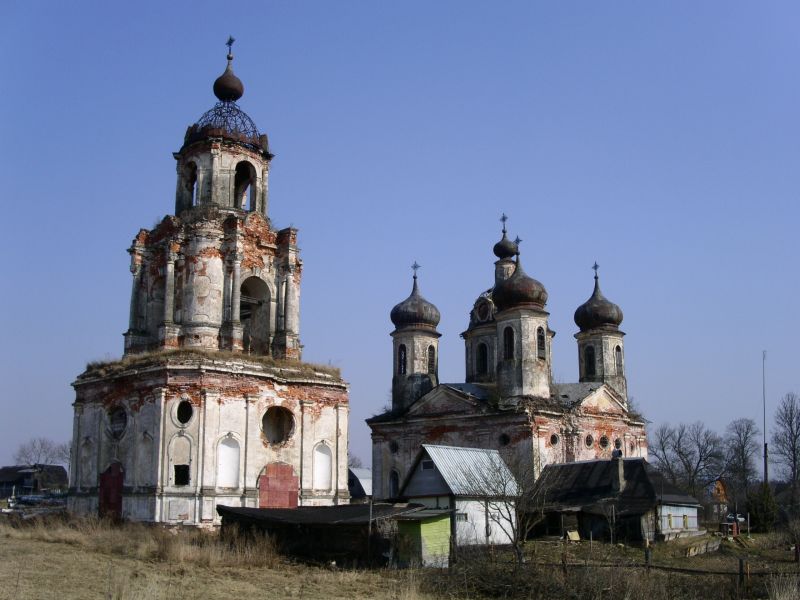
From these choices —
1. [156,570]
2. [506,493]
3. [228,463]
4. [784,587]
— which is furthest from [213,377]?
[784,587]

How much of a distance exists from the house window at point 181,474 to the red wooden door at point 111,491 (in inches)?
83.8

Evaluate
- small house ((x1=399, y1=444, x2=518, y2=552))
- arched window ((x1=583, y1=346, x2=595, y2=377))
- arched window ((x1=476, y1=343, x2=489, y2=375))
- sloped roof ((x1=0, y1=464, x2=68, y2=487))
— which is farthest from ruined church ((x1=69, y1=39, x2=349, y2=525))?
sloped roof ((x1=0, y1=464, x2=68, y2=487))

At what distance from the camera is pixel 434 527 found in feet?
76.7

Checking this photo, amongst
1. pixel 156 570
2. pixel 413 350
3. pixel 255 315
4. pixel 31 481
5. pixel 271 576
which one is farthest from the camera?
pixel 31 481

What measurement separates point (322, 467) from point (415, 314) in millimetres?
13003

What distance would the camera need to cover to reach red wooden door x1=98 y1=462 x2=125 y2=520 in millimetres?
26188

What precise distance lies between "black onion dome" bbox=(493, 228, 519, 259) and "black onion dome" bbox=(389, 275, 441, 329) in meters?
4.51

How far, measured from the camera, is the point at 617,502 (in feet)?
97.4

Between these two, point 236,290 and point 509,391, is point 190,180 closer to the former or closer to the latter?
point 236,290

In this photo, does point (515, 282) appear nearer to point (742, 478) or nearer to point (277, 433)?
point (277, 433)

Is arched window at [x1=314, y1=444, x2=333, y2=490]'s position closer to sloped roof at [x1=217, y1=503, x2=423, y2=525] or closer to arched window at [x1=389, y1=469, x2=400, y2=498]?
sloped roof at [x1=217, y1=503, x2=423, y2=525]

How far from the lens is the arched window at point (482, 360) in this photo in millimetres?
41000

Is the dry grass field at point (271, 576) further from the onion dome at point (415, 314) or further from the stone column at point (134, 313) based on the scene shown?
the onion dome at point (415, 314)

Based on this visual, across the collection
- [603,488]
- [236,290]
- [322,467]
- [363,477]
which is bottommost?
[363,477]
